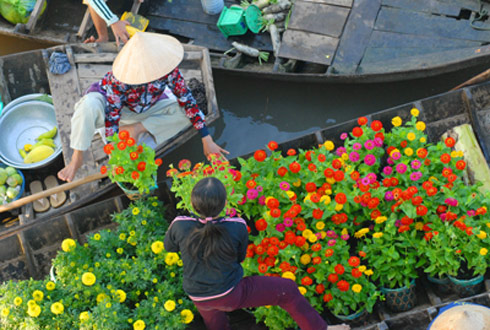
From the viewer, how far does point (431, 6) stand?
5.03 meters

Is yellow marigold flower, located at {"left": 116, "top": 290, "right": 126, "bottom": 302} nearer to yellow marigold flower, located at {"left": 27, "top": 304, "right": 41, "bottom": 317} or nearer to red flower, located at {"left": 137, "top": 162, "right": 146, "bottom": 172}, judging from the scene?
yellow marigold flower, located at {"left": 27, "top": 304, "right": 41, "bottom": 317}

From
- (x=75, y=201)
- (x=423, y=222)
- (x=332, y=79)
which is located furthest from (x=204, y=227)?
(x=332, y=79)

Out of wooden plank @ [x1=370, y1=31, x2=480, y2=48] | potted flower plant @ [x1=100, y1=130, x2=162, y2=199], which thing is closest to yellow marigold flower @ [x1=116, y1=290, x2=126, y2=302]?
potted flower plant @ [x1=100, y1=130, x2=162, y2=199]

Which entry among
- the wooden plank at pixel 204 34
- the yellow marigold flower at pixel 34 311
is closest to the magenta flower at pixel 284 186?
the yellow marigold flower at pixel 34 311

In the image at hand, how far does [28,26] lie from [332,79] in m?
3.40

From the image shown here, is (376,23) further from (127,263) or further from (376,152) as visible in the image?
(127,263)

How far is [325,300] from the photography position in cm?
299

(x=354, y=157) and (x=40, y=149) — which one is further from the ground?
(x=354, y=157)

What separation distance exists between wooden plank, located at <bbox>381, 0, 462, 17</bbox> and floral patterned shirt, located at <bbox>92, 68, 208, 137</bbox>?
2655 millimetres

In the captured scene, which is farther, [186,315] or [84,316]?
[186,315]

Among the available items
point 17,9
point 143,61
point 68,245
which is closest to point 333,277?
point 68,245

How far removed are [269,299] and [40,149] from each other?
114 inches

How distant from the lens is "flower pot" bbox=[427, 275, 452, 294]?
315 centimetres

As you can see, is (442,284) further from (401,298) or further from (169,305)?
(169,305)
